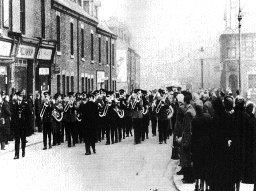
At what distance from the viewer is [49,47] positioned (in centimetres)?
2783

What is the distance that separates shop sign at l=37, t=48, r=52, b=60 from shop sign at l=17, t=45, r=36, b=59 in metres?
→ 0.87

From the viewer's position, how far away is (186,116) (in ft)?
34.1

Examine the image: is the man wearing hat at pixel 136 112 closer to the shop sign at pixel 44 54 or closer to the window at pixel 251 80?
the shop sign at pixel 44 54

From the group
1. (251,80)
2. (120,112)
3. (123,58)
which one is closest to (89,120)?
(120,112)

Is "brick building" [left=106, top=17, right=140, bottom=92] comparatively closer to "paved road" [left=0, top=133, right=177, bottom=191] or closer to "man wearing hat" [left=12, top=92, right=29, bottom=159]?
"paved road" [left=0, top=133, right=177, bottom=191]

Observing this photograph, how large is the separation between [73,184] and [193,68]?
295 feet

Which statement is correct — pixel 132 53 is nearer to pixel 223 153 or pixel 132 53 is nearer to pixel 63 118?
pixel 63 118

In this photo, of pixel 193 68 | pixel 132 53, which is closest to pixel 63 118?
pixel 132 53

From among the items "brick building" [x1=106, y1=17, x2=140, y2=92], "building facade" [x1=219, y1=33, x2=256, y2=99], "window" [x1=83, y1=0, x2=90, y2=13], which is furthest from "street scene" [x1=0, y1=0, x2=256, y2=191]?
"building facade" [x1=219, y1=33, x2=256, y2=99]

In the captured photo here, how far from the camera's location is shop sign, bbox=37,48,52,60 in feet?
88.9

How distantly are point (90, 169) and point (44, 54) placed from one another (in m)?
15.7

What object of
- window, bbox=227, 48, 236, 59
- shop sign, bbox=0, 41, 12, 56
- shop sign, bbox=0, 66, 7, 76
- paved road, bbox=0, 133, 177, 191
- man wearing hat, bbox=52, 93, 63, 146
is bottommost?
paved road, bbox=0, 133, 177, 191

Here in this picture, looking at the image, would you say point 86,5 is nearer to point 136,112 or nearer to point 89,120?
point 136,112

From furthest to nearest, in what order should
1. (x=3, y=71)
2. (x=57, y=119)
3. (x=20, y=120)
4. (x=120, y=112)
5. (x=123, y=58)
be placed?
(x=123, y=58) → (x=3, y=71) → (x=120, y=112) → (x=57, y=119) → (x=20, y=120)
